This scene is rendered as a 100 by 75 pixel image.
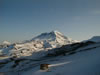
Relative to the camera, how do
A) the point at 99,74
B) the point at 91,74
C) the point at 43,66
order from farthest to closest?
the point at 43,66 < the point at 91,74 < the point at 99,74

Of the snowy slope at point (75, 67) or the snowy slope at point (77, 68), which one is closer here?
the snowy slope at point (77, 68)

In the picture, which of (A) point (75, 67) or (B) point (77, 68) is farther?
(A) point (75, 67)

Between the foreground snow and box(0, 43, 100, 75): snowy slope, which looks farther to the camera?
box(0, 43, 100, 75): snowy slope

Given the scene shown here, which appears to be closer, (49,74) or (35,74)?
(49,74)

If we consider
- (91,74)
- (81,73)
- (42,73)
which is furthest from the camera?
(42,73)

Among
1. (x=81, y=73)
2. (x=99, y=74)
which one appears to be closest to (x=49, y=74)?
(x=81, y=73)

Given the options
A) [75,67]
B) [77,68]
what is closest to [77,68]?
[77,68]

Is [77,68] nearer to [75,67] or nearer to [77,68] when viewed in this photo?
[77,68]

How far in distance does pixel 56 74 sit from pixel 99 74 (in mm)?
4223

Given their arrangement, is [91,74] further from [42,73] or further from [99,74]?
[42,73]

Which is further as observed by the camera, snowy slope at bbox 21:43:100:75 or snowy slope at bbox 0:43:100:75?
snowy slope at bbox 0:43:100:75

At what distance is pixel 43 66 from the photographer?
37.9ft

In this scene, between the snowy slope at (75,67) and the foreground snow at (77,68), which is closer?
the foreground snow at (77,68)

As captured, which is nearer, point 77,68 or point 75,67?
point 77,68
